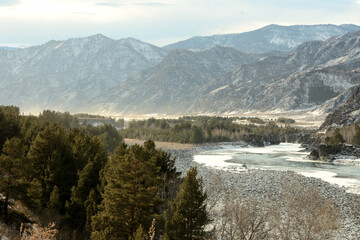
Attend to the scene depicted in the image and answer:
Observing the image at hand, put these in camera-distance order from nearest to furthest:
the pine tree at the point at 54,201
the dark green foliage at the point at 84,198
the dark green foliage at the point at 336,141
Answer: the dark green foliage at the point at 84,198 → the pine tree at the point at 54,201 → the dark green foliage at the point at 336,141

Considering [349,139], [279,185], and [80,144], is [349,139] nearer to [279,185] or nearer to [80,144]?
[279,185]

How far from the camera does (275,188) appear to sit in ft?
196

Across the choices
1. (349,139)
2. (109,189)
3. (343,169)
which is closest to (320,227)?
(109,189)

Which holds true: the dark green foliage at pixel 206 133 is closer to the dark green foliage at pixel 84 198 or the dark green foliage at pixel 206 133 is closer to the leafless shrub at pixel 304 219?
the leafless shrub at pixel 304 219

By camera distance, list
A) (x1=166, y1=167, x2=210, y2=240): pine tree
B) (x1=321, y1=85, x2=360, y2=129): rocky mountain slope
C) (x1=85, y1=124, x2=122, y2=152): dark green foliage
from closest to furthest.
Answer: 1. (x1=166, y1=167, x2=210, y2=240): pine tree
2. (x1=85, y1=124, x2=122, y2=152): dark green foliage
3. (x1=321, y1=85, x2=360, y2=129): rocky mountain slope

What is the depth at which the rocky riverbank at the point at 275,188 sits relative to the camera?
138 ft

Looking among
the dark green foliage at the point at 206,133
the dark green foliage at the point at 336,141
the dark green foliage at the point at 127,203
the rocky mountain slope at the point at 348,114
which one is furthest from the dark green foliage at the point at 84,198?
the rocky mountain slope at the point at 348,114

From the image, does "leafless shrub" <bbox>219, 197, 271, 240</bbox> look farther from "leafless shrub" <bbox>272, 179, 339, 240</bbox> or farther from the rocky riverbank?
the rocky riverbank

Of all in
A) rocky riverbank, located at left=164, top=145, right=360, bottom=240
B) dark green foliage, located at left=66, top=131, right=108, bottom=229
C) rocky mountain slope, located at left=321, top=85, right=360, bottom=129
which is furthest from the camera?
rocky mountain slope, located at left=321, top=85, right=360, bottom=129

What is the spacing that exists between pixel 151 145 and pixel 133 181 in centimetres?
1690

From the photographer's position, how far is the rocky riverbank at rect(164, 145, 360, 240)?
4194cm

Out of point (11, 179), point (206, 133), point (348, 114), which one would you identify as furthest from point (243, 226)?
point (348, 114)

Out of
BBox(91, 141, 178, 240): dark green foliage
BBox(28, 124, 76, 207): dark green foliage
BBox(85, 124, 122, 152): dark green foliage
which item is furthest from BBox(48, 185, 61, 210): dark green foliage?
BBox(85, 124, 122, 152): dark green foliage

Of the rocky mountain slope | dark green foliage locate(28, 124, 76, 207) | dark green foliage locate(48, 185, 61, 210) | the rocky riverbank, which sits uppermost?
the rocky mountain slope
